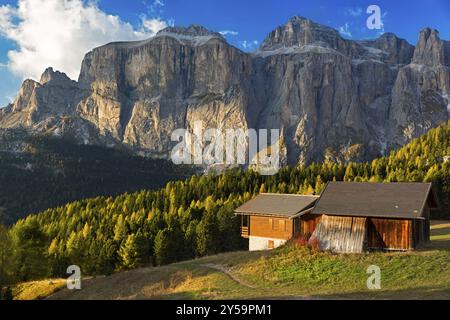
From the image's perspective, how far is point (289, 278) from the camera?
1236 inches

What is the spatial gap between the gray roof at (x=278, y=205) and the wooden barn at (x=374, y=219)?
11.2m

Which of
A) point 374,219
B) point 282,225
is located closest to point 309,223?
point 374,219

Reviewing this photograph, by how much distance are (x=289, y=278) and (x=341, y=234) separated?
8.76 m

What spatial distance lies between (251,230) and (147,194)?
211ft

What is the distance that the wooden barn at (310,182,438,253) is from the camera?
37.3m

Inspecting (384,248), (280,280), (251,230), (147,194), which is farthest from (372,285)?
(147,194)

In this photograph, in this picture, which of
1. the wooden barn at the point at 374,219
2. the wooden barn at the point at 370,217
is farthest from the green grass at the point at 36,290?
the wooden barn at the point at 374,219

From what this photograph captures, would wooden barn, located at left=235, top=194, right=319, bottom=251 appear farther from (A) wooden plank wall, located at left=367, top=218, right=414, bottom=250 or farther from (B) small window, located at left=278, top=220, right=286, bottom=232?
(A) wooden plank wall, located at left=367, top=218, right=414, bottom=250

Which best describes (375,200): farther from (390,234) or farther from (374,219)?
(390,234)

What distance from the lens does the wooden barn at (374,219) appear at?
3731 cm

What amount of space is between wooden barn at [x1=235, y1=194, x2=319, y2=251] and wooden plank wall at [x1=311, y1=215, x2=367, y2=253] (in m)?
11.7

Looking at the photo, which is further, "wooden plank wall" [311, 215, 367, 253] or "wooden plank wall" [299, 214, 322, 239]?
"wooden plank wall" [299, 214, 322, 239]

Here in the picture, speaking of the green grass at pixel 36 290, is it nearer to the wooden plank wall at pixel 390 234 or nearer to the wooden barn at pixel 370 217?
the wooden barn at pixel 370 217

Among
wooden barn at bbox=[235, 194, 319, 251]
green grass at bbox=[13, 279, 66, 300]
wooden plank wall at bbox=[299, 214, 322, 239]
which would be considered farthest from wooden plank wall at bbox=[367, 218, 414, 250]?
green grass at bbox=[13, 279, 66, 300]
